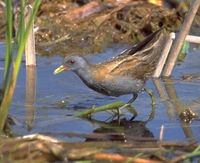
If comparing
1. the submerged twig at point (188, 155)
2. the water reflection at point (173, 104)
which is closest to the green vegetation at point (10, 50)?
the submerged twig at point (188, 155)

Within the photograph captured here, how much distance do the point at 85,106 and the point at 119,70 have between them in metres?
0.42

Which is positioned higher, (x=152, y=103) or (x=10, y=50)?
(x=10, y=50)

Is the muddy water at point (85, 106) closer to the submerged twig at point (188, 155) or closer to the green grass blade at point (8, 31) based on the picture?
the green grass blade at point (8, 31)

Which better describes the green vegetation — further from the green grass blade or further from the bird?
the bird

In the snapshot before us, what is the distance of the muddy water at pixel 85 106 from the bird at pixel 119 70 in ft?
0.65

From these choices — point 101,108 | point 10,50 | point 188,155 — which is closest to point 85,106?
Result: point 101,108

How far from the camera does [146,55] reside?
7.78 meters

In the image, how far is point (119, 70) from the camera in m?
7.52

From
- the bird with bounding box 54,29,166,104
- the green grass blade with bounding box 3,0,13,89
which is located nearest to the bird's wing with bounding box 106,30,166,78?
the bird with bounding box 54,29,166,104

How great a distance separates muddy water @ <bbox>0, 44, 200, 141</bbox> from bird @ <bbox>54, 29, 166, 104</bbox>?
197 millimetres

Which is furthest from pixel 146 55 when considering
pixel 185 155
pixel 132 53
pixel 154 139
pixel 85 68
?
pixel 185 155

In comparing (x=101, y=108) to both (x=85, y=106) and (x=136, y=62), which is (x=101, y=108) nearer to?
(x=85, y=106)

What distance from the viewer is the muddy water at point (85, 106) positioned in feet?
22.3

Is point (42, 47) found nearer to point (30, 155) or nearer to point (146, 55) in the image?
point (146, 55)
